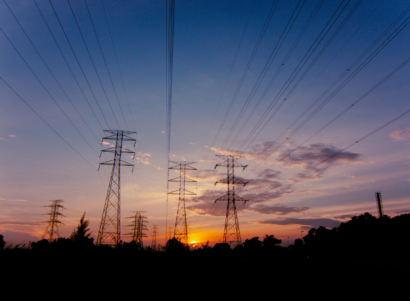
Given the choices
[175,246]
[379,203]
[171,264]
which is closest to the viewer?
[171,264]

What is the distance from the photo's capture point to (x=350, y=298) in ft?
25.7

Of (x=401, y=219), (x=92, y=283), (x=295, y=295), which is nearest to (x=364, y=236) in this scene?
(x=401, y=219)

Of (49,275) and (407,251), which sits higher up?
(49,275)

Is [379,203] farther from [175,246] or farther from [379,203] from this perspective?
[175,246]

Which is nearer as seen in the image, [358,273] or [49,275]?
[49,275]

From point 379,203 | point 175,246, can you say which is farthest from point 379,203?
point 175,246

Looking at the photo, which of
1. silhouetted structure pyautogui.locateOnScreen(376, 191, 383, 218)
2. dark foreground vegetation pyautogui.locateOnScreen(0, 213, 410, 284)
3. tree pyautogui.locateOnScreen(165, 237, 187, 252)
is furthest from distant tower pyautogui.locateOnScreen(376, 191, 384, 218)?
tree pyautogui.locateOnScreen(165, 237, 187, 252)

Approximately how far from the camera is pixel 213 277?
7887 millimetres

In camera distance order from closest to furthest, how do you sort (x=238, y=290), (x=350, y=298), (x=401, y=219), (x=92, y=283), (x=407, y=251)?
(x=92, y=283) → (x=238, y=290) → (x=350, y=298) → (x=407, y=251) → (x=401, y=219)

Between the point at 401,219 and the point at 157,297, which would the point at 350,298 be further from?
the point at 401,219

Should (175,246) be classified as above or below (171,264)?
above

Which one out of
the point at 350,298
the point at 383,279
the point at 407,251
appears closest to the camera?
the point at 350,298

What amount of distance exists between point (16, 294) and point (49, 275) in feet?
2.67

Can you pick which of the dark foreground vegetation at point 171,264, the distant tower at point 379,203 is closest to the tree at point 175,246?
the dark foreground vegetation at point 171,264
